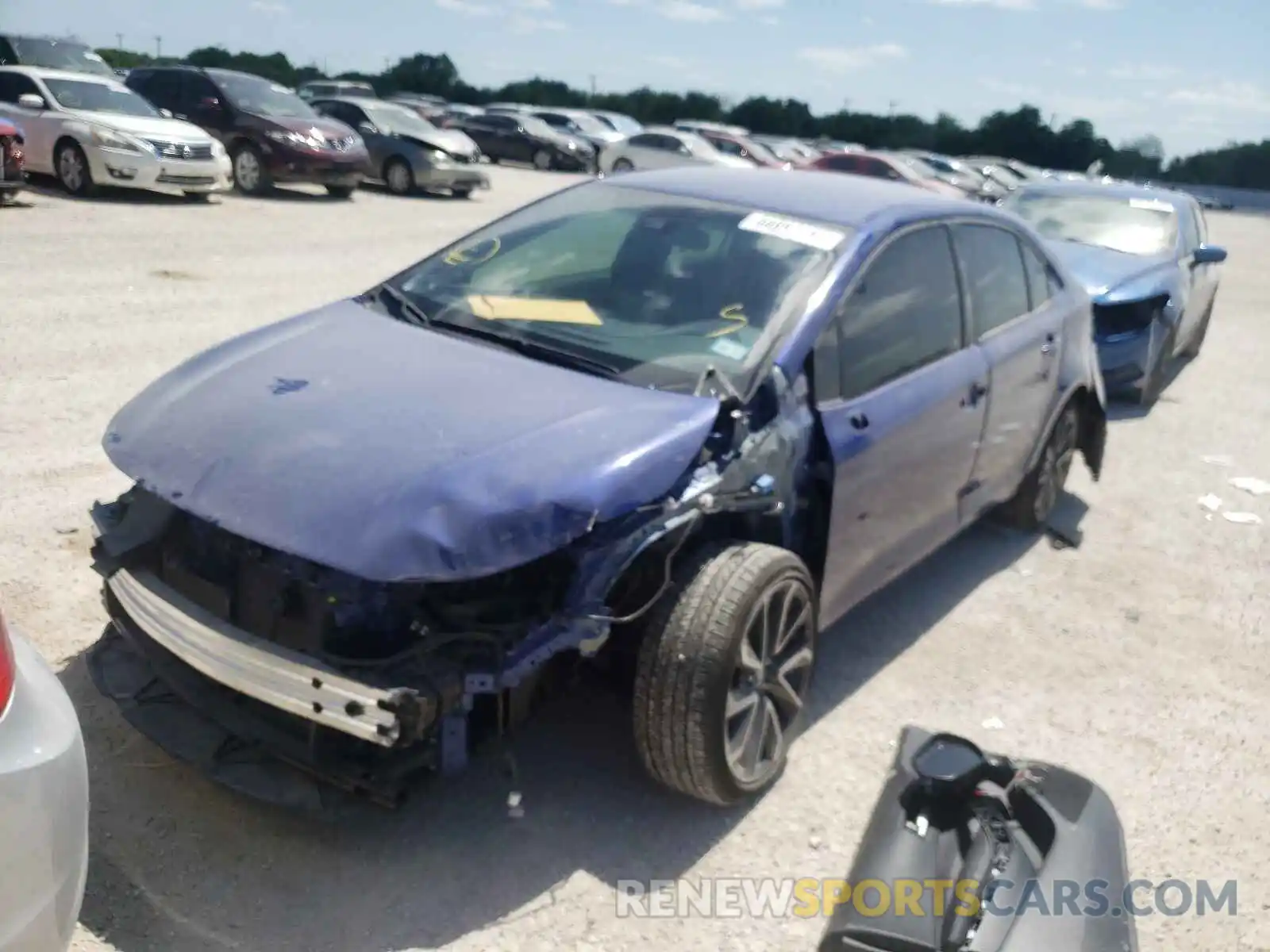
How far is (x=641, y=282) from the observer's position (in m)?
4.04

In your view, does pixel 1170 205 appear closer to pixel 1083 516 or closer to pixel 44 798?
pixel 1083 516

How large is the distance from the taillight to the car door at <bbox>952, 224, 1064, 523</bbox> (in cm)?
351

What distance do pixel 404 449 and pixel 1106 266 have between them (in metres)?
7.36

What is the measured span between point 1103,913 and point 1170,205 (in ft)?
29.0

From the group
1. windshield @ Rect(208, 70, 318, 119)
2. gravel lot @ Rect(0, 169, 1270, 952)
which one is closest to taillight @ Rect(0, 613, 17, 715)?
gravel lot @ Rect(0, 169, 1270, 952)

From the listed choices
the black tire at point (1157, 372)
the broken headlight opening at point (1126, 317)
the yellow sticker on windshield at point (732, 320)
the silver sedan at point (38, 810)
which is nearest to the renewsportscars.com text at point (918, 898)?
the silver sedan at point (38, 810)

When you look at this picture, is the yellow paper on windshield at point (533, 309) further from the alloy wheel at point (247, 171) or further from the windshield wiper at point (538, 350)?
the alloy wheel at point (247, 171)

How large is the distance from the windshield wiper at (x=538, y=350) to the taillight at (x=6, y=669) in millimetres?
1822

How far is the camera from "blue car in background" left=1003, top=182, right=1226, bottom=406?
8.42 m

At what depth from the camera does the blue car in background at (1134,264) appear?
8422 millimetres

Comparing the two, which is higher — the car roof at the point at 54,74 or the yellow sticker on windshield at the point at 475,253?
the yellow sticker on windshield at the point at 475,253

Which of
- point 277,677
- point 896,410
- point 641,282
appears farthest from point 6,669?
point 896,410

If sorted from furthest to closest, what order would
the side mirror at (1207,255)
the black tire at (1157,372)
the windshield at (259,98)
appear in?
Result: 1. the windshield at (259,98)
2. the side mirror at (1207,255)
3. the black tire at (1157,372)

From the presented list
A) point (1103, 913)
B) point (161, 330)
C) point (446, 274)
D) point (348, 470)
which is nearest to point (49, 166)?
point (161, 330)
